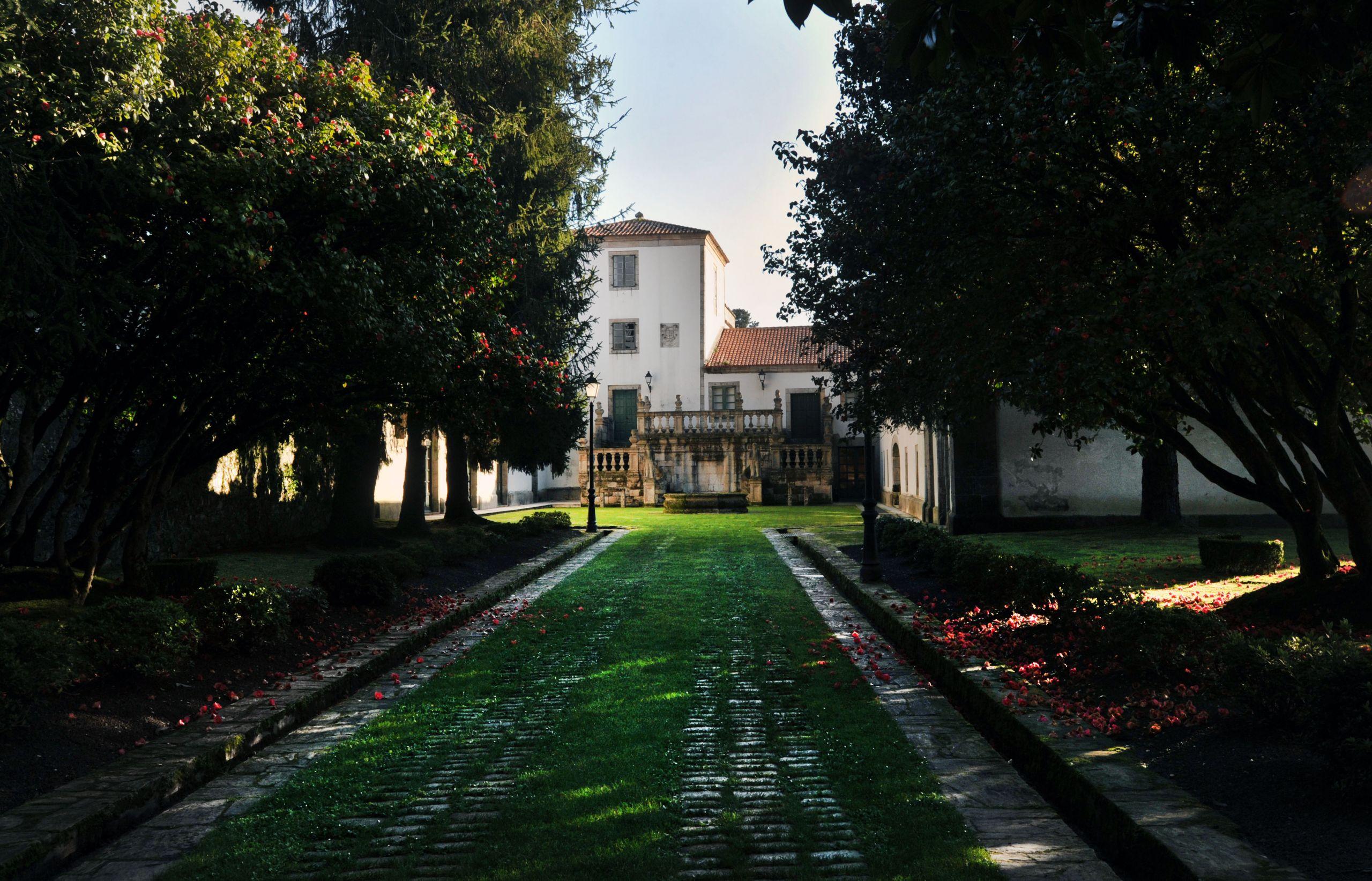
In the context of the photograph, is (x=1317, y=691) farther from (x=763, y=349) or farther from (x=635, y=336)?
(x=763, y=349)

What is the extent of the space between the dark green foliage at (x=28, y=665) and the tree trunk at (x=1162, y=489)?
783 inches

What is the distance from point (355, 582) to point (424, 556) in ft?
12.7

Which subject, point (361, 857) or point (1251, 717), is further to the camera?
point (1251, 717)

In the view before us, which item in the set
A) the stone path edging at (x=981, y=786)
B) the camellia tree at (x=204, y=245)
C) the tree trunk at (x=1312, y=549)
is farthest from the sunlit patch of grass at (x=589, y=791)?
the tree trunk at (x=1312, y=549)

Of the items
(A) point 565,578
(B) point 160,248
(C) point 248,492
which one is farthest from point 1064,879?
(C) point 248,492

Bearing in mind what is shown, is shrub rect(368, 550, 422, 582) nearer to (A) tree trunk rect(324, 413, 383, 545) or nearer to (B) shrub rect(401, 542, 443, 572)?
(B) shrub rect(401, 542, 443, 572)

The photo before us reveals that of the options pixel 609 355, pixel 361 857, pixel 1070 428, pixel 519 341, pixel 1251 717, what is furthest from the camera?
pixel 609 355

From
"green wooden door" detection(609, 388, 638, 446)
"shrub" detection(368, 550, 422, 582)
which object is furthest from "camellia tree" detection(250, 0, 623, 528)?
"green wooden door" detection(609, 388, 638, 446)

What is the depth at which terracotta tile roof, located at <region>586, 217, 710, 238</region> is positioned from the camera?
1874 inches

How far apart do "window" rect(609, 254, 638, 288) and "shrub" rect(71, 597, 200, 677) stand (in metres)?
42.2

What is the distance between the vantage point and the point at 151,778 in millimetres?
4863

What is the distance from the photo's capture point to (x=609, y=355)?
1905 inches

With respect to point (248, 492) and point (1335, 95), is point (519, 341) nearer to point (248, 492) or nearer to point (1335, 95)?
point (1335, 95)

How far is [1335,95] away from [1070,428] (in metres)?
3.18
